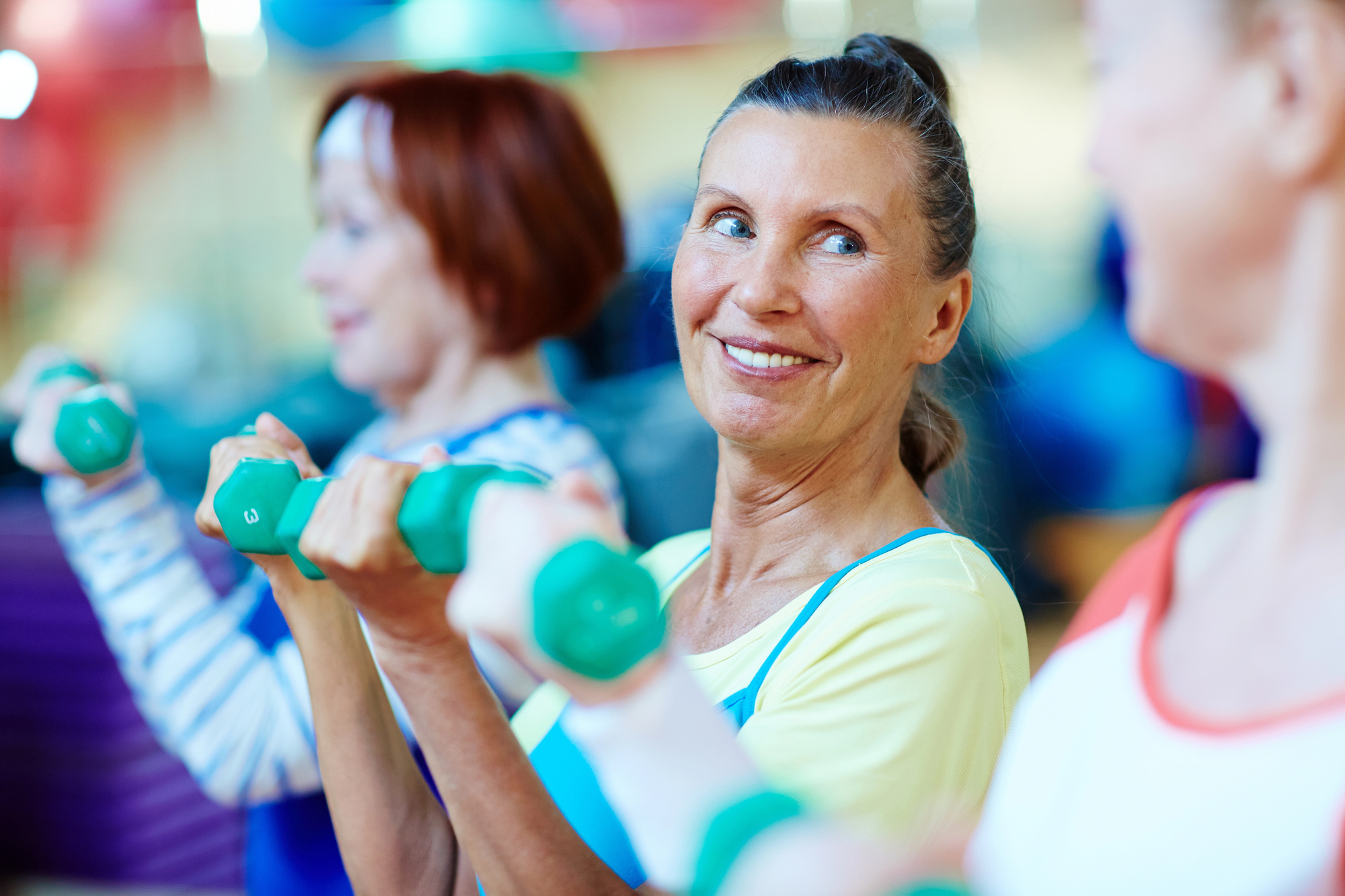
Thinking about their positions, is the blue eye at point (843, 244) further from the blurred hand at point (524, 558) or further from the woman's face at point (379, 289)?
the woman's face at point (379, 289)

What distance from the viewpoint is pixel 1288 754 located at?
1.56ft

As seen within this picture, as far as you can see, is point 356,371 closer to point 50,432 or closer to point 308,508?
point 50,432

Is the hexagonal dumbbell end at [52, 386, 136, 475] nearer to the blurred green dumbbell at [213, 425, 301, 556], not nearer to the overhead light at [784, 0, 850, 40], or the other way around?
the blurred green dumbbell at [213, 425, 301, 556]

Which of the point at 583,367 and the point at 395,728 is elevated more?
the point at 395,728

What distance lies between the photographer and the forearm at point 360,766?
43.8 inches

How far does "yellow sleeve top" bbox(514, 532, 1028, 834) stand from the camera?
0.84 m

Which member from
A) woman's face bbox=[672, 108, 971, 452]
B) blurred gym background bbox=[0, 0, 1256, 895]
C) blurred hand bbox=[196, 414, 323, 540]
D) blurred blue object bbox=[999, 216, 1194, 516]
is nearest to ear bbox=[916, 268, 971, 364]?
woman's face bbox=[672, 108, 971, 452]

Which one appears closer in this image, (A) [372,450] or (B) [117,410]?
(B) [117,410]

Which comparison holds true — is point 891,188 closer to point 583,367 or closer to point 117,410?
point 117,410

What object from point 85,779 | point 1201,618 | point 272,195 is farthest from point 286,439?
point 272,195

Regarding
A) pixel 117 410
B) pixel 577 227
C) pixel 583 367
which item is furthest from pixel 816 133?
pixel 583 367

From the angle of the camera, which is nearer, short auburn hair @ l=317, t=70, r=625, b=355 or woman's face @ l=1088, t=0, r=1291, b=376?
woman's face @ l=1088, t=0, r=1291, b=376

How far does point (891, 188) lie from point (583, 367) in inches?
135

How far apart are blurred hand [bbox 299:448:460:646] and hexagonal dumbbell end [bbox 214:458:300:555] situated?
0.13 metres
